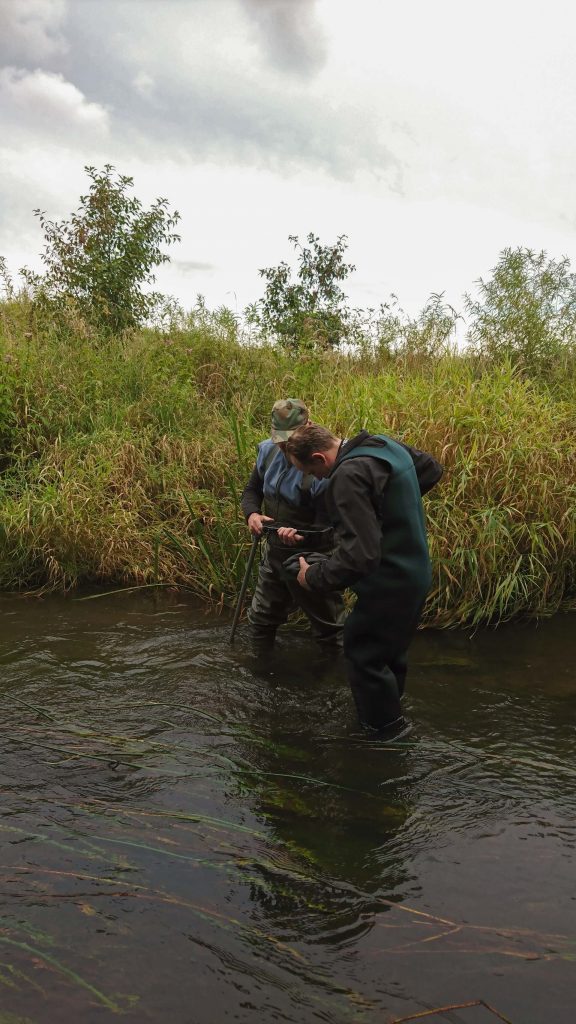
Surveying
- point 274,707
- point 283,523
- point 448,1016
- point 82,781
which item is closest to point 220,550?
point 283,523

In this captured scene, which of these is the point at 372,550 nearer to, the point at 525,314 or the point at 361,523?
the point at 361,523

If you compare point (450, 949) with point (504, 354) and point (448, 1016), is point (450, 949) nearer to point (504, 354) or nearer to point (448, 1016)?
point (448, 1016)

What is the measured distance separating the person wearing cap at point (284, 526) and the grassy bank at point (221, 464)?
3.76ft

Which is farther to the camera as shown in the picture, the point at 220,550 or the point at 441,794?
the point at 220,550

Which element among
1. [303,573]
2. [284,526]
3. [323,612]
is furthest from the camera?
[323,612]

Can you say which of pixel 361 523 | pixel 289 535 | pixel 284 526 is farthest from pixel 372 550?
pixel 284 526

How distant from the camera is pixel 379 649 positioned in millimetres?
3426

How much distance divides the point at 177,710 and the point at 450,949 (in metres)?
2.11

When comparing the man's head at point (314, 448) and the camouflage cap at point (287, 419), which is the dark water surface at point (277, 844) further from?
the camouflage cap at point (287, 419)

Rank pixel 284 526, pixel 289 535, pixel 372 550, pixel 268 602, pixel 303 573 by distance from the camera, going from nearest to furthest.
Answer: pixel 372 550
pixel 303 573
pixel 289 535
pixel 284 526
pixel 268 602

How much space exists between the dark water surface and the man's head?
1450mm

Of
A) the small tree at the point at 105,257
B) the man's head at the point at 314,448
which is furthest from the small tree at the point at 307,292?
the man's head at the point at 314,448

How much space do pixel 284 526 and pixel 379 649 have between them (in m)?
1.29

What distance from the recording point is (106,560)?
6535 millimetres
